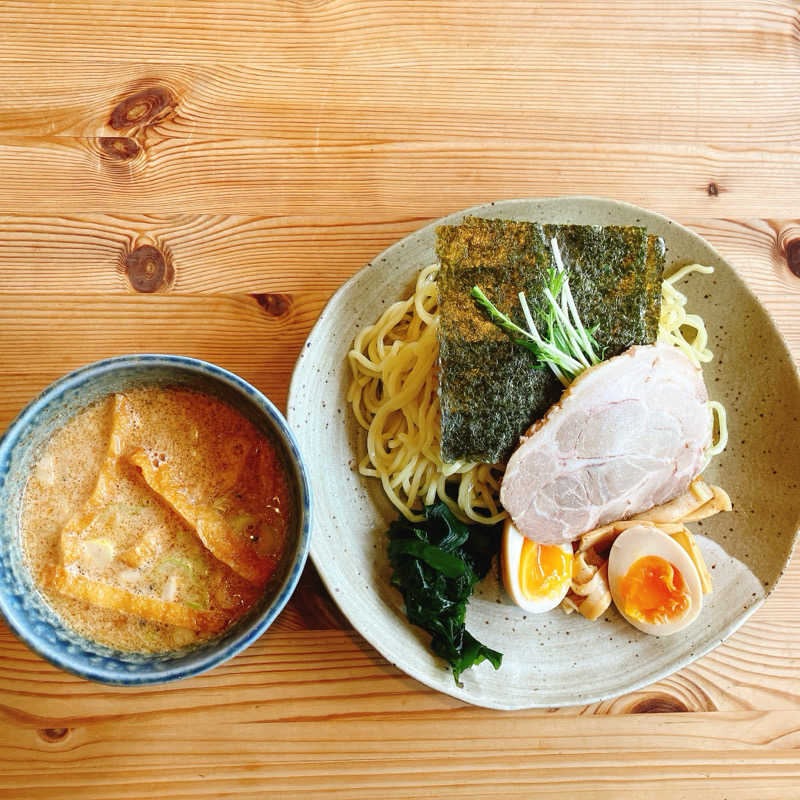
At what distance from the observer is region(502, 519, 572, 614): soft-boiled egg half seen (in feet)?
6.14

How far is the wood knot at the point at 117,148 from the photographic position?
209 cm

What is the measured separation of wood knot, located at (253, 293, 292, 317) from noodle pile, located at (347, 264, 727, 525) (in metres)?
0.26

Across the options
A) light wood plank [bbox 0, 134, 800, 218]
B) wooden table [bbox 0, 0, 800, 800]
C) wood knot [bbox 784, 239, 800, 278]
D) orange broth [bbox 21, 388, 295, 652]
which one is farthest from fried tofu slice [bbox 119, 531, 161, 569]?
wood knot [bbox 784, 239, 800, 278]

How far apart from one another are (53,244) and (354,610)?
1344mm

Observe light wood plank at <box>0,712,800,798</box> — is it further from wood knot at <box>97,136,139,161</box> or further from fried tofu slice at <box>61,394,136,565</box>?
wood knot at <box>97,136,139,161</box>

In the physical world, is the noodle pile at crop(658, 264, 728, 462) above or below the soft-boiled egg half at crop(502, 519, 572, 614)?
above

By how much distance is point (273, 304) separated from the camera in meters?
2.06

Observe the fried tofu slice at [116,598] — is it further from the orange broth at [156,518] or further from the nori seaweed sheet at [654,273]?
the nori seaweed sheet at [654,273]

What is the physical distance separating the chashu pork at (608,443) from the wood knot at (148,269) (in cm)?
111

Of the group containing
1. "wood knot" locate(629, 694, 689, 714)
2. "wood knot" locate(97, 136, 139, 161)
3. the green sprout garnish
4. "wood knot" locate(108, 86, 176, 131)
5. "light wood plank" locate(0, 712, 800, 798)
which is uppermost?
"wood knot" locate(108, 86, 176, 131)

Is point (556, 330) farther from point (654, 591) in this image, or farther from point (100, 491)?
point (100, 491)

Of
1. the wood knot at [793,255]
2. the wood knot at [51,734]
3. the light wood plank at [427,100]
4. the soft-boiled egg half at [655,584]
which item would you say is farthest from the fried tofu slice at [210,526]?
the wood knot at [793,255]

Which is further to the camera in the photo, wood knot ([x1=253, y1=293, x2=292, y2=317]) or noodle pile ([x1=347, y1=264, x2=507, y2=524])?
wood knot ([x1=253, y1=293, x2=292, y2=317])

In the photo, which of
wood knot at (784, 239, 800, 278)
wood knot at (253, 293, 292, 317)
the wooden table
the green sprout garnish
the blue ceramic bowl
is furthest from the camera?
wood knot at (784, 239, 800, 278)
